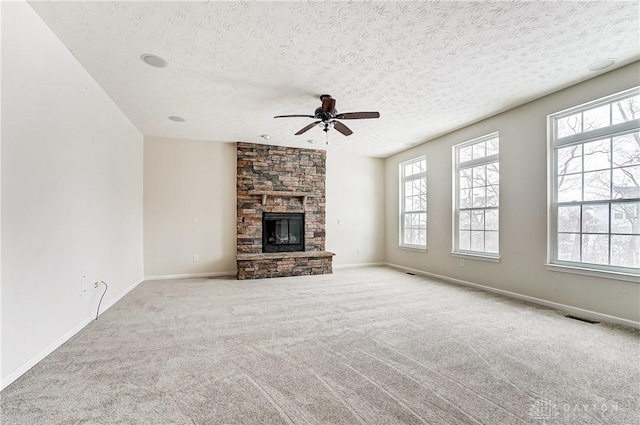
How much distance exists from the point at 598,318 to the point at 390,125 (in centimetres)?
361


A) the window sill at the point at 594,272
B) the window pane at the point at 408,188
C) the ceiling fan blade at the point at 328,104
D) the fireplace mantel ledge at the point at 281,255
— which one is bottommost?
the fireplace mantel ledge at the point at 281,255

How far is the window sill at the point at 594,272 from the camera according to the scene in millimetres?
2975

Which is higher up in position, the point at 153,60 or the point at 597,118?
the point at 153,60

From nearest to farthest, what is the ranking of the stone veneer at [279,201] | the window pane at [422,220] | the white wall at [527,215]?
1. the white wall at [527,215]
2. the stone veneer at [279,201]
3. the window pane at [422,220]

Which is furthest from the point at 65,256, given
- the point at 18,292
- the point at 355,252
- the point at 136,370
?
the point at 355,252

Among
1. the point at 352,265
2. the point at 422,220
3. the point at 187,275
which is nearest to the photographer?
the point at 187,275

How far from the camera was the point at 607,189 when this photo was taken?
10.7ft

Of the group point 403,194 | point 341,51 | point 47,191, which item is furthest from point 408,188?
point 47,191

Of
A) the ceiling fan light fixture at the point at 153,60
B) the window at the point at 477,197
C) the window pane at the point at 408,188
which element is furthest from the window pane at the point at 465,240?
the ceiling fan light fixture at the point at 153,60

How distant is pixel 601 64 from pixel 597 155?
98cm

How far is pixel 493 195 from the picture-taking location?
180 inches

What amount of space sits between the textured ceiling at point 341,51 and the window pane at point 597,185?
1.13m

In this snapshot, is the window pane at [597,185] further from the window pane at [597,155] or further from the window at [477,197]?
the window at [477,197]

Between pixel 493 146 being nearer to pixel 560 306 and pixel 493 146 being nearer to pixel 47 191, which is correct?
pixel 560 306
